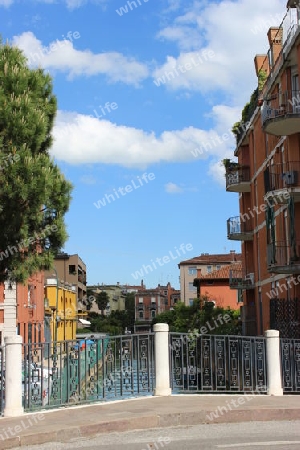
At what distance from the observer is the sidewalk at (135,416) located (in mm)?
9914

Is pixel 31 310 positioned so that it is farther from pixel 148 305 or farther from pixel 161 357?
pixel 148 305

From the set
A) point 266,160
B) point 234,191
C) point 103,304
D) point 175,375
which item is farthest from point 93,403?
point 103,304

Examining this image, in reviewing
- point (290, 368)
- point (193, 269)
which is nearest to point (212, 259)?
point (193, 269)

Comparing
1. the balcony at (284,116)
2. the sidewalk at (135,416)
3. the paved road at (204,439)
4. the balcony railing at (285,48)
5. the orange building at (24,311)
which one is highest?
the balcony railing at (285,48)

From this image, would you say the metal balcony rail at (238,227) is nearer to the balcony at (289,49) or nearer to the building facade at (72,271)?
the balcony at (289,49)

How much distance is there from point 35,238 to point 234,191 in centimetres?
3289

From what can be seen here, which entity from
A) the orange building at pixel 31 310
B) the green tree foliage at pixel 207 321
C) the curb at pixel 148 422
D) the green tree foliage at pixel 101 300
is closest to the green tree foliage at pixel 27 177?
the curb at pixel 148 422

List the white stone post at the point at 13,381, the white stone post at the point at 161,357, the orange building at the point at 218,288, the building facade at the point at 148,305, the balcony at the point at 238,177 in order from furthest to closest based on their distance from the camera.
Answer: the building facade at the point at 148,305 → the orange building at the point at 218,288 → the balcony at the point at 238,177 → the white stone post at the point at 161,357 → the white stone post at the point at 13,381

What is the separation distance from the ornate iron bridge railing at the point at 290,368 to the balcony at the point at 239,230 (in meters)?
28.6

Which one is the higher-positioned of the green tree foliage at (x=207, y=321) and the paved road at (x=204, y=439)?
the green tree foliage at (x=207, y=321)

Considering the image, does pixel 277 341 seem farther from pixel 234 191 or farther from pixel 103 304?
pixel 103 304

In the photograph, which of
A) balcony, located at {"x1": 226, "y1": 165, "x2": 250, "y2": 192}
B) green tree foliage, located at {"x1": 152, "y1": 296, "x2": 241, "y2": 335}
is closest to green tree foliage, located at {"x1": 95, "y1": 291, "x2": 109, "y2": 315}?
green tree foliage, located at {"x1": 152, "y1": 296, "x2": 241, "y2": 335}

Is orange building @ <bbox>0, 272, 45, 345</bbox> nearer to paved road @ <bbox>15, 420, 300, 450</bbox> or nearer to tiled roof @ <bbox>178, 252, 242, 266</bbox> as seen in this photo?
paved road @ <bbox>15, 420, 300, 450</bbox>

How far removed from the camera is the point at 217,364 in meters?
14.1
